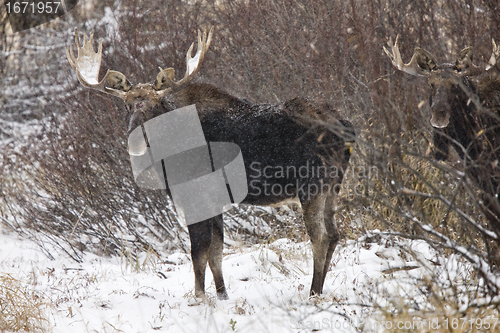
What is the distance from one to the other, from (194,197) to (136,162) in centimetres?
70

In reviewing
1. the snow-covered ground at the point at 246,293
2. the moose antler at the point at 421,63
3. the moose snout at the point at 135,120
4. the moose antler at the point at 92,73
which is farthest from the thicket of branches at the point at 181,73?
the moose snout at the point at 135,120

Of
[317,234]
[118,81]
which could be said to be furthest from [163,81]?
[317,234]

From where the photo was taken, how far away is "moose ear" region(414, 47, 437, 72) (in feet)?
16.6

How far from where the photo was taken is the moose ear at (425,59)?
200 inches

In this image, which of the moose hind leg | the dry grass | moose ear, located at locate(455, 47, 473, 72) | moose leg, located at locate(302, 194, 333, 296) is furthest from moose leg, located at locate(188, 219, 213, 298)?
moose ear, located at locate(455, 47, 473, 72)

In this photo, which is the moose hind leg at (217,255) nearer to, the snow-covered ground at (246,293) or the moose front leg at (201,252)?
the moose front leg at (201,252)

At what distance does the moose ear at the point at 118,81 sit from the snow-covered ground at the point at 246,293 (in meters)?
1.84

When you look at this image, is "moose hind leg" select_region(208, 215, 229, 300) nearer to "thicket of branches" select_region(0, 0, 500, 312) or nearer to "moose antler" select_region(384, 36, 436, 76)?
"thicket of branches" select_region(0, 0, 500, 312)

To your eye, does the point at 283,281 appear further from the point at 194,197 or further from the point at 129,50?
the point at 129,50

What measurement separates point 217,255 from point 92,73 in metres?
2.16

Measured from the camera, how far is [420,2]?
7.68 meters

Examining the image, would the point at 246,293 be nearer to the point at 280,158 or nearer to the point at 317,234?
the point at 317,234

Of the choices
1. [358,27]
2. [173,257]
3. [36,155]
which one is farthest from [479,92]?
[36,155]

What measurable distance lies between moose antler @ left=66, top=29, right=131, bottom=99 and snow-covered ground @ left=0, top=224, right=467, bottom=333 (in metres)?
1.83
